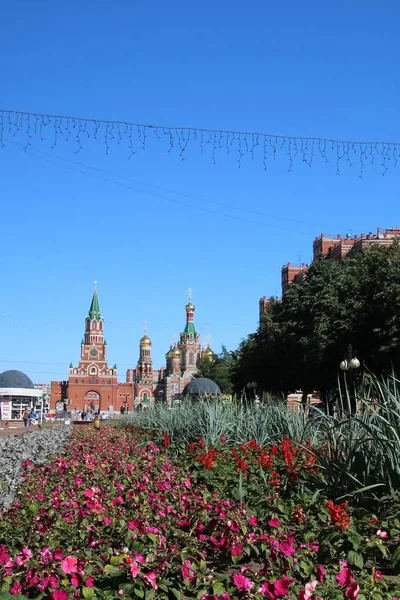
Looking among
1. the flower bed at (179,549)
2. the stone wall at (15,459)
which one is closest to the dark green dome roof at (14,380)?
the stone wall at (15,459)

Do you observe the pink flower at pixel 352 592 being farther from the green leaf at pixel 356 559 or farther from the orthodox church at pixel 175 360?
the orthodox church at pixel 175 360

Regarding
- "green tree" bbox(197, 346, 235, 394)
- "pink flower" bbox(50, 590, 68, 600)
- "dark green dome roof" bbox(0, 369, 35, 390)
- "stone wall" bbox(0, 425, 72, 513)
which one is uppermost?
"green tree" bbox(197, 346, 235, 394)

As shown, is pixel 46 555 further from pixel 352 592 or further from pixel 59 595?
pixel 352 592

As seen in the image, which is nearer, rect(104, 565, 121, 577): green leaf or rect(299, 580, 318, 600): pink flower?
rect(299, 580, 318, 600): pink flower

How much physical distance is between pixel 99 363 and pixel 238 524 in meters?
124

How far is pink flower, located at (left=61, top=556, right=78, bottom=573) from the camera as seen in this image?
3.68 metres

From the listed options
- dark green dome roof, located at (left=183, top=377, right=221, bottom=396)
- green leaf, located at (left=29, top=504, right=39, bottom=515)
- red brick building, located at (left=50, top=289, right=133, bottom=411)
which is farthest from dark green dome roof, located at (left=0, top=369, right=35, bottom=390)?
red brick building, located at (left=50, top=289, right=133, bottom=411)

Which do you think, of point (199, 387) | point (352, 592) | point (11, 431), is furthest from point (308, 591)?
point (199, 387)

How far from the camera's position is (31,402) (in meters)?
47.5

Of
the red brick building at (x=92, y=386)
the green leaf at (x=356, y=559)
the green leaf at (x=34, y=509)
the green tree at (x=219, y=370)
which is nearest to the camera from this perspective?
the green leaf at (x=356, y=559)

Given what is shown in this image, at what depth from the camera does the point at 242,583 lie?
11.3 ft

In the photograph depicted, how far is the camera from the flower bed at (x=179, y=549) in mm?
3529

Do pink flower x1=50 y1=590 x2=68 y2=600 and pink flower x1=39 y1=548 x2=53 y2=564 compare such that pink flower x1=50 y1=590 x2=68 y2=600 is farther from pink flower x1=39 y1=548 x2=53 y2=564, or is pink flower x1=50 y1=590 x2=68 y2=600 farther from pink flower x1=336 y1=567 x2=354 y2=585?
pink flower x1=336 y1=567 x2=354 y2=585

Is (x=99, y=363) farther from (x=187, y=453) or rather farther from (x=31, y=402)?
(x=187, y=453)
